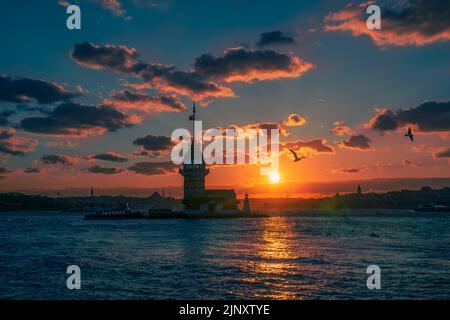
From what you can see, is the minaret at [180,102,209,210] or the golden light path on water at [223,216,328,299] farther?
the minaret at [180,102,209,210]

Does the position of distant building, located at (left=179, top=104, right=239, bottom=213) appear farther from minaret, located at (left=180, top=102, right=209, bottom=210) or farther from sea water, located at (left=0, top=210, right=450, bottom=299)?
sea water, located at (left=0, top=210, right=450, bottom=299)

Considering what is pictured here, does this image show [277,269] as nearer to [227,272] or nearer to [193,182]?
[227,272]

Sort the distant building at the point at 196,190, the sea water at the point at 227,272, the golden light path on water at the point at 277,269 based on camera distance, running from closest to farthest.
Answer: the sea water at the point at 227,272 → the golden light path on water at the point at 277,269 → the distant building at the point at 196,190

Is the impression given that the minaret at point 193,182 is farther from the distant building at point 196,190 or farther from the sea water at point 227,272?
the sea water at point 227,272

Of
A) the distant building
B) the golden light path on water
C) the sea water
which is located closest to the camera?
the sea water

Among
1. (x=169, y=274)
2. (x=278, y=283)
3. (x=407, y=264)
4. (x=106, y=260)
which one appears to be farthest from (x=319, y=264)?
(x=106, y=260)

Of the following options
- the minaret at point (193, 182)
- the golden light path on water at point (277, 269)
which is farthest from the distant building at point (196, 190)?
the golden light path on water at point (277, 269)

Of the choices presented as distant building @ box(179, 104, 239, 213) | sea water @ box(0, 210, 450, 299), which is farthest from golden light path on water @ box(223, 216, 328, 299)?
distant building @ box(179, 104, 239, 213)

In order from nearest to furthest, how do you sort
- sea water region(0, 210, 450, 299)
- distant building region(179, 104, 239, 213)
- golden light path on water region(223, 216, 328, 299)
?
sea water region(0, 210, 450, 299)
golden light path on water region(223, 216, 328, 299)
distant building region(179, 104, 239, 213)

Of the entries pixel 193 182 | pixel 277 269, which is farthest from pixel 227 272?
pixel 193 182

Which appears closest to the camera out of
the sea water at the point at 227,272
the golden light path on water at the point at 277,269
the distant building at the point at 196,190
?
the sea water at the point at 227,272
